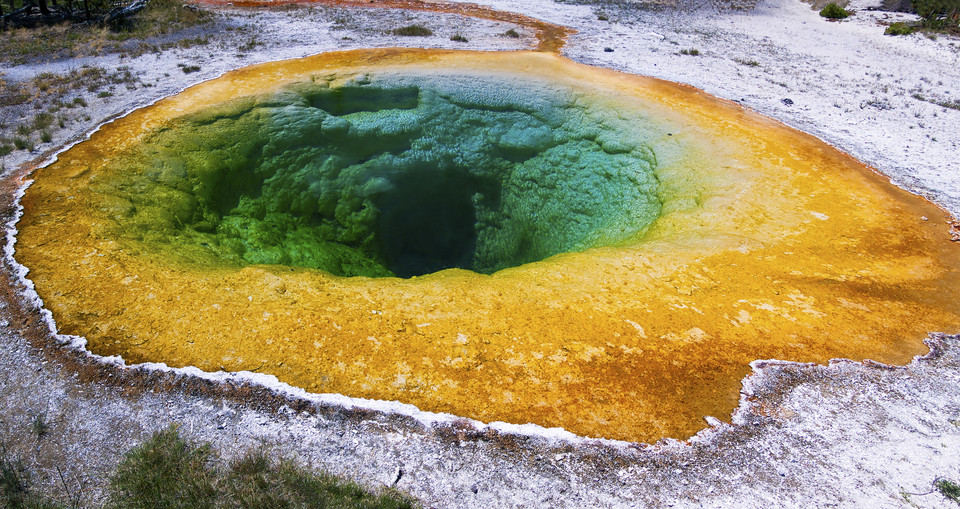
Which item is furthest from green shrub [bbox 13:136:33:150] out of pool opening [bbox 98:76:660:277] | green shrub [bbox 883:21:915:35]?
green shrub [bbox 883:21:915:35]

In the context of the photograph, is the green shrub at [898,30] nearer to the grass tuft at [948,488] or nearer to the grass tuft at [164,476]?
the grass tuft at [948,488]

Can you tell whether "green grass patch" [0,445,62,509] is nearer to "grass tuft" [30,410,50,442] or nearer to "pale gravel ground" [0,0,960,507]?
"pale gravel ground" [0,0,960,507]

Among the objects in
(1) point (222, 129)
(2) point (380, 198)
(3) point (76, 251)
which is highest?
(1) point (222, 129)

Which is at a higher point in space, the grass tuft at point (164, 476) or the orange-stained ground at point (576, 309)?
the orange-stained ground at point (576, 309)

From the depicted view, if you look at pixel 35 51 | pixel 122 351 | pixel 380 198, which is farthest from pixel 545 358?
pixel 35 51

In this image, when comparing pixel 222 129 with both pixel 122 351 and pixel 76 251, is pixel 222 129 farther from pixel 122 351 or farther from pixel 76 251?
pixel 122 351

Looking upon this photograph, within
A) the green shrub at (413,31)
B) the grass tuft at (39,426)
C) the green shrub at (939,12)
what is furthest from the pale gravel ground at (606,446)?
the green shrub at (939,12)

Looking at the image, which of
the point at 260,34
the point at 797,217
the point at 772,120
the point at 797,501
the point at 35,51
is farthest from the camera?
the point at 260,34
